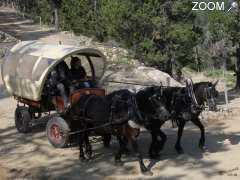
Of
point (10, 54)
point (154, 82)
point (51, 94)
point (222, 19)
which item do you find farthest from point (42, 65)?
point (222, 19)

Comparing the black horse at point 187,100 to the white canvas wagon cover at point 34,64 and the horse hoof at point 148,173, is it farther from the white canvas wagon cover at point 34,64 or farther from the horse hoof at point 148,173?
the white canvas wagon cover at point 34,64

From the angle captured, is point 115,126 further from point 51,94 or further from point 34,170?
point 51,94

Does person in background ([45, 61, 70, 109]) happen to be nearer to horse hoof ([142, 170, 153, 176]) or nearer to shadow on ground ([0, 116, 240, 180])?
shadow on ground ([0, 116, 240, 180])

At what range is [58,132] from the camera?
12828 mm

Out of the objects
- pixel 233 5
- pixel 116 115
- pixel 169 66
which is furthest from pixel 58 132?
pixel 233 5

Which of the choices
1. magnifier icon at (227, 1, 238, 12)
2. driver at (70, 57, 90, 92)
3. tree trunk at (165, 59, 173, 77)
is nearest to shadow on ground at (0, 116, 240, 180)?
driver at (70, 57, 90, 92)

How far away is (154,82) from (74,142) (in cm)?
1008

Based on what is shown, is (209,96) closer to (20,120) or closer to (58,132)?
(58,132)

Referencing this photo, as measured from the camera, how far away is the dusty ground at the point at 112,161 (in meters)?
10.9

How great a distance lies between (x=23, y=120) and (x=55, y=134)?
2.02 meters

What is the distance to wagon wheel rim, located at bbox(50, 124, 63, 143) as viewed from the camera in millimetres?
12797

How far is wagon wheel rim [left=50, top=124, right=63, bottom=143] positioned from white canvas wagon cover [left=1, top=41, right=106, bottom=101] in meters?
0.95

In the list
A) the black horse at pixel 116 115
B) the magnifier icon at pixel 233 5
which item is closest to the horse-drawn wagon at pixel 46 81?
the black horse at pixel 116 115

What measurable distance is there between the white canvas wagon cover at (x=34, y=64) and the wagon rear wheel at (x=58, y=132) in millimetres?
924
